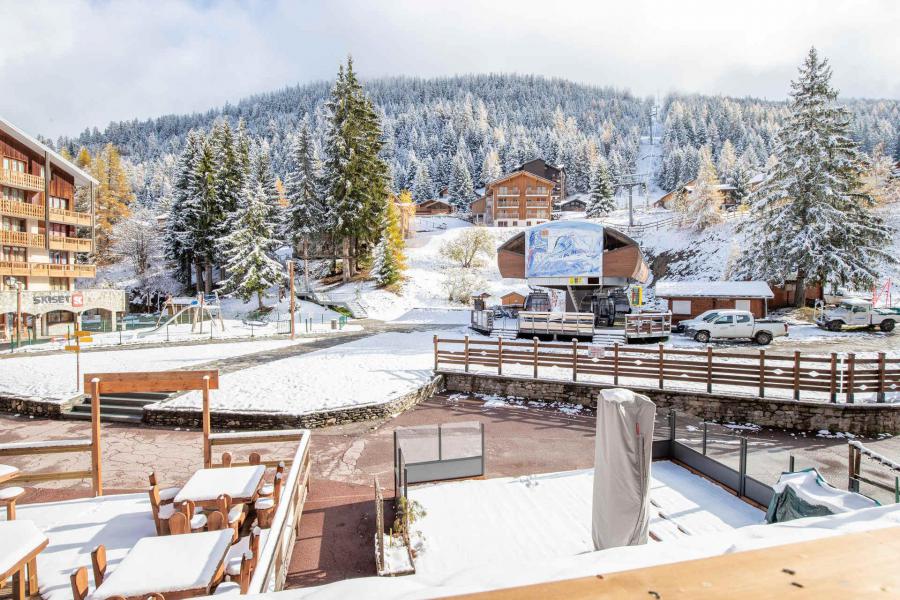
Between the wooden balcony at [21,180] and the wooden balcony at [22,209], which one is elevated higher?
the wooden balcony at [21,180]

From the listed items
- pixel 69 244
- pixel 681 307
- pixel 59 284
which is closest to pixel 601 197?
pixel 681 307

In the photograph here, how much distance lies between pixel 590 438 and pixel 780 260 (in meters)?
27.4

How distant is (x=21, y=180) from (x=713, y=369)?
4237 cm

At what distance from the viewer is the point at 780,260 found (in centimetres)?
3150

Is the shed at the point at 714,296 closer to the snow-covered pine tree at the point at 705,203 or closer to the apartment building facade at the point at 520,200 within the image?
the snow-covered pine tree at the point at 705,203

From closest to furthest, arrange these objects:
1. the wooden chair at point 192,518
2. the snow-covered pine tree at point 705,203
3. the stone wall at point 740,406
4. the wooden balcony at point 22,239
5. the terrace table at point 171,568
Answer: the terrace table at point 171,568 < the wooden chair at point 192,518 < the stone wall at point 740,406 < the wooden balcony at point 22,239 < the snow-covered pine tree at point 705,203

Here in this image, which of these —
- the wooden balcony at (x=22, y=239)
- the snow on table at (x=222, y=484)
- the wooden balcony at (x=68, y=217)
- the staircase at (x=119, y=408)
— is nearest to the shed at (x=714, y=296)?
the staircase at (x=119, y=408)

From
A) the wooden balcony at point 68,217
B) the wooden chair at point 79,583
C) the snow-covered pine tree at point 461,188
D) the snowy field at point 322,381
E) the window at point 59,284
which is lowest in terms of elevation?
the snowy field at point 322,381

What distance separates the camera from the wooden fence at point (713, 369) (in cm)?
1354

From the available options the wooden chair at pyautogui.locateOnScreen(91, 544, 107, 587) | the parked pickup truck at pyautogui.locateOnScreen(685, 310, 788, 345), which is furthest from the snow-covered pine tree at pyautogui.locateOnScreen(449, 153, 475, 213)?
the wooden chair at pyautogui.locateOnScreen(91, 544, 107, 587)

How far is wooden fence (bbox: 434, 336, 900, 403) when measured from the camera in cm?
1354

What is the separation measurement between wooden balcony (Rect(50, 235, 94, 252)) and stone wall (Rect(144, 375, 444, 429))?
30.0m

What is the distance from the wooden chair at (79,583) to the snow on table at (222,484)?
2.07 m

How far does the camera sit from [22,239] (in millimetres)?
31531
